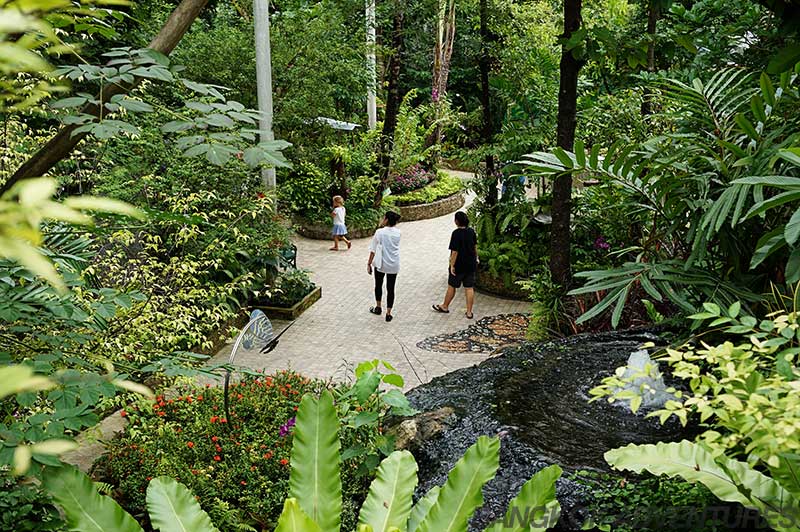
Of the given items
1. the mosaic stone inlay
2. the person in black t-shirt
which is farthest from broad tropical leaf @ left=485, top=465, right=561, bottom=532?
the person in black t-shirt

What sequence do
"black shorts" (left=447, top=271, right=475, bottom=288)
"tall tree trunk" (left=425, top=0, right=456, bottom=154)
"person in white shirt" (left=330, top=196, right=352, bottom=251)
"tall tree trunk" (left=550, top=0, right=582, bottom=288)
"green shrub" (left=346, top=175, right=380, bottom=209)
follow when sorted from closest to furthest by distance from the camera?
1. "tall tree trunk" (left=550, top=0, right=582, bottom=288)
2. "black shorts" (left=447, top=271, right=475, bottom=288)
3. "person in white shirt" (left=330, top=196, right=352, bottom=251)
4. "green shrub" (left=346, top=175, right=380, bottom=209)
5. "tall tree trunk" (left=425, top=0, right=456, bottom=154)

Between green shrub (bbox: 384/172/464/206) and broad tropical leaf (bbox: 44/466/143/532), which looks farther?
green shrub (bbox: 384/172/464/206)

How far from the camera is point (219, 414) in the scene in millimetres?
6352

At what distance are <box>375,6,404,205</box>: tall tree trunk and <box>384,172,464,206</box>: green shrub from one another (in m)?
0.53

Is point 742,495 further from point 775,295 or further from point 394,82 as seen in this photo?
point 394,82

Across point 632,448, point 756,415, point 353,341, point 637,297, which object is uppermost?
point 756,415

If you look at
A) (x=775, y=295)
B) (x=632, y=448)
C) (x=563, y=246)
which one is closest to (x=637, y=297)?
(x=563, y=246)

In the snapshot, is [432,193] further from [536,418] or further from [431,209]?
[536,418]

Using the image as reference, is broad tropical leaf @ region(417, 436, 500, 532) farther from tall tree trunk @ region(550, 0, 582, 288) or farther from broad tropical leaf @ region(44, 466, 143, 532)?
tall tree trunk @ region(550, 0, 582, 288)

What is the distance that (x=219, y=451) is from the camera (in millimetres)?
5688

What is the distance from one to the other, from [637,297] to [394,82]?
965cm

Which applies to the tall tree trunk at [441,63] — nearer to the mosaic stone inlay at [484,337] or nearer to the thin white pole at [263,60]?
the thin white pole at [263,60]

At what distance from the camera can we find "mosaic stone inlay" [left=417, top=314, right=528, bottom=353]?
9.49m

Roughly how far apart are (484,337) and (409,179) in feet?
27.9
